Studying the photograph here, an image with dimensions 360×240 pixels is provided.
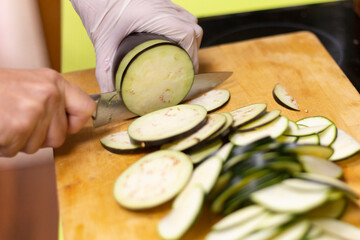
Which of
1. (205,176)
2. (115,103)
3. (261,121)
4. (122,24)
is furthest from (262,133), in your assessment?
(122,24)

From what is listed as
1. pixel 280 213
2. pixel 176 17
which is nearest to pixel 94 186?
pixel 280 213

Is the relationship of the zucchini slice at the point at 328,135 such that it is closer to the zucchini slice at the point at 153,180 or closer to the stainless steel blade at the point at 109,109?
the zucchini slice at the point at 153,180

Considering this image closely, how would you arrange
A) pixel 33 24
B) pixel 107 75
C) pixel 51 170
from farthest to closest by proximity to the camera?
pixel 51 170 < pixel 33 24 < pixel 107 75

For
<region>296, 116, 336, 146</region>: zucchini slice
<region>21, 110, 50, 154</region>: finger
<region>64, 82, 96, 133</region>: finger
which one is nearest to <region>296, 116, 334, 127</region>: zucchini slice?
<region>296, 116, 336, 146</region>: zucchini slice

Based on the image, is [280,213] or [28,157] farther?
[28,157]

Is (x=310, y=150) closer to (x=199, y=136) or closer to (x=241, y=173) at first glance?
(x=241, y=173)

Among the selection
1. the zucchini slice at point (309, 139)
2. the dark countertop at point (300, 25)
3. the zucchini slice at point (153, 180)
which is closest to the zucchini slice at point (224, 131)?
the zucchini slice at point (153, 180)

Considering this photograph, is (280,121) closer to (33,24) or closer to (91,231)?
(91,231)
